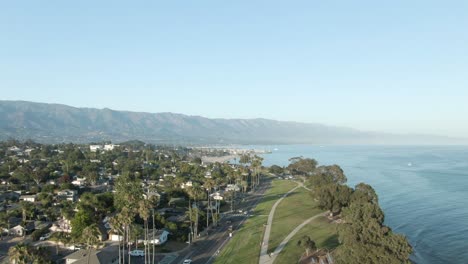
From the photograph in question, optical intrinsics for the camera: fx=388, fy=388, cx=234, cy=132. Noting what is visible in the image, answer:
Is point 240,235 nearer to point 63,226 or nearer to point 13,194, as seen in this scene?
point 63,226

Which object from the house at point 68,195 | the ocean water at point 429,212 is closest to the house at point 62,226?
the house at point 68,195

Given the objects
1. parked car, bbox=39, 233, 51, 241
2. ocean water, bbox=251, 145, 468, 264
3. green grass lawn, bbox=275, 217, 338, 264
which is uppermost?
green grass lawn, bbox=275, 217, 338, 264

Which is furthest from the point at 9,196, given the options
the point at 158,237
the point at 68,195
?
the point at 158,237

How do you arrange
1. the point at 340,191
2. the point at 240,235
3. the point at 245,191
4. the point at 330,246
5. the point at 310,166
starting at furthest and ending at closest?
the point at 310,166
the point at 245,191
the point at 340,191
the point at 240,235
the point at 330,246

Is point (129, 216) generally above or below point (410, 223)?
above

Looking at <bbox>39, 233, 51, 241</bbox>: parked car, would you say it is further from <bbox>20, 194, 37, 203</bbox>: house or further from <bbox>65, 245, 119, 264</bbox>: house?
<bbox>20, 194, 37, 203</bbox>: house

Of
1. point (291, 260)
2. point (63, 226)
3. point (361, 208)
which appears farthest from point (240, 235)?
point (63, 226)

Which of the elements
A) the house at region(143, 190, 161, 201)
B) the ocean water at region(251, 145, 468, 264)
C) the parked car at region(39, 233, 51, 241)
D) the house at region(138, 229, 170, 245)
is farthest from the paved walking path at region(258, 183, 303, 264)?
the parked car at region(39, 233, 51, 241)

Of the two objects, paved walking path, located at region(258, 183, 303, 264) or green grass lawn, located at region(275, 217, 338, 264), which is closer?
paved walking path, located at region(258, 183, 303, 264)

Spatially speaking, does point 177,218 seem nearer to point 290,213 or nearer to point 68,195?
point 290,213
